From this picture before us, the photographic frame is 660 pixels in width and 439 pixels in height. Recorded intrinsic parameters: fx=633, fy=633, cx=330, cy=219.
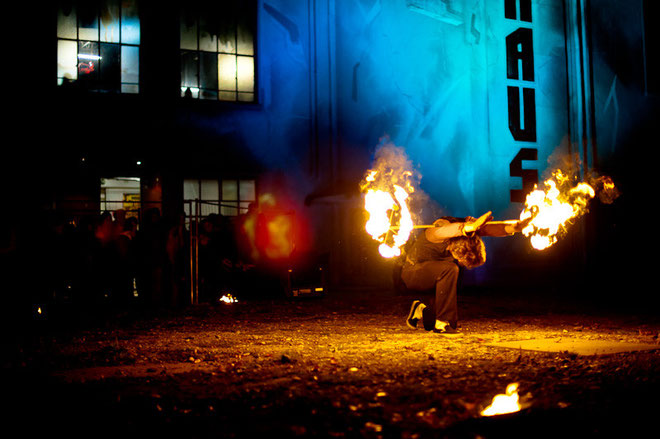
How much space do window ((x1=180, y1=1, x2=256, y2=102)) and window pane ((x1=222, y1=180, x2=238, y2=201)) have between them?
2.34 metres

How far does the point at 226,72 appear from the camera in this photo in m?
17.6

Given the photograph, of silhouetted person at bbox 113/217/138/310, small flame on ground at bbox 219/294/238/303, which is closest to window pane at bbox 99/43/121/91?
silhouetted person at bbox 113/217/138/310

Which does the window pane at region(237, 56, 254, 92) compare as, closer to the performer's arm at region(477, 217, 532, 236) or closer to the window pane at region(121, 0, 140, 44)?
the window pane at region(121, 0, 140, 44)

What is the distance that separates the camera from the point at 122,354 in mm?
7430

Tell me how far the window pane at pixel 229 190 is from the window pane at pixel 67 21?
5.38 m

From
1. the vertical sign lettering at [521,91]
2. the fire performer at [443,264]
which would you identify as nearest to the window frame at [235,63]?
the vertical sign lettering at [521,91]

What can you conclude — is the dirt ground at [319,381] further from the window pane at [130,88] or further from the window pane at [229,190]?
the window pane at [130,88]

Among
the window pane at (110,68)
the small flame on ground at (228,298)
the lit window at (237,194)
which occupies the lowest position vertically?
the small flame on ground at (228,298)

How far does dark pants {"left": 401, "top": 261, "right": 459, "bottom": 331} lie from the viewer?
8773 mm

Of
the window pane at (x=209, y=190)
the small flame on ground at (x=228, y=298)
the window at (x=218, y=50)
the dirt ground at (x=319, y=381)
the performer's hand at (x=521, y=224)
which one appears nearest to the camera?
the dirt ground at (x=319, y=381)

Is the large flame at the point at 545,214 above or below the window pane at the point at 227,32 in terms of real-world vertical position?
below

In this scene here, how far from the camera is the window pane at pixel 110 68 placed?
16.6 m

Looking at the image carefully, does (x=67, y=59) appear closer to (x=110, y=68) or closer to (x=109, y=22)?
(x=110, y=68)

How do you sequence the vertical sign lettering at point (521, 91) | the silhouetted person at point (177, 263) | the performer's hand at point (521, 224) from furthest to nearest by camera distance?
1. the vertical sign lettering at point (521, 91)
2. the silhouetted person at point (177, 263)
3. the performer's hand at point (521, 224)
